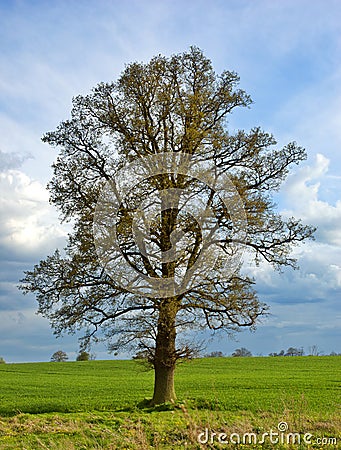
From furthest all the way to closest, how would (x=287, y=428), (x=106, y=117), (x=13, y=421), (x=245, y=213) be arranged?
(x=106, y=117) → (x=245, y=213) → (x=13, y=421) → (x=287, y=428)

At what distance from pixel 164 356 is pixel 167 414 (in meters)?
2.45

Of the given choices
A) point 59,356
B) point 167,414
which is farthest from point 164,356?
point 59,356

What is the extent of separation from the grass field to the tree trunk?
0.75 metres

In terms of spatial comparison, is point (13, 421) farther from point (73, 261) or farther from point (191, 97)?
point (191, 97)

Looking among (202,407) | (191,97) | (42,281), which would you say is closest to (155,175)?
(191,97)

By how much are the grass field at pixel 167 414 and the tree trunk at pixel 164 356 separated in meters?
0.75

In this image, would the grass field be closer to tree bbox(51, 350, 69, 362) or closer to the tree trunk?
the tree trunk

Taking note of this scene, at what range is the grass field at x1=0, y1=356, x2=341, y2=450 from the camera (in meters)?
11.8

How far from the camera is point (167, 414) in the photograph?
17219mm

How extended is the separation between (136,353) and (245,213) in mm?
6528

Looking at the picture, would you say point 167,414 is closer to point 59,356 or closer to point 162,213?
point 162,213

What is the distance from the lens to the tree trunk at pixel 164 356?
1850 centimetres

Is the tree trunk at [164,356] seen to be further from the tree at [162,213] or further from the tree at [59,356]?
the tree at [59,356]

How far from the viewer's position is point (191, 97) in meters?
20.2
